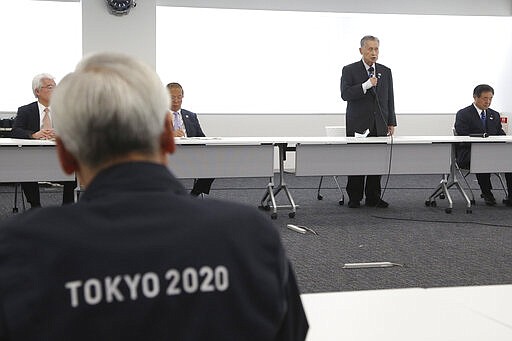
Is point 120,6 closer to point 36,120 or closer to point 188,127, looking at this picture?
point 188,127

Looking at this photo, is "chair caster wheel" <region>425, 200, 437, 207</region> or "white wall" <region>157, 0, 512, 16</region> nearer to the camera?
"chair caster wheel" <region>425, 200, 437, 207</region>

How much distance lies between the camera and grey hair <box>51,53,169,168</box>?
0.93 metres

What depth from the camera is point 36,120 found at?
6.00 m

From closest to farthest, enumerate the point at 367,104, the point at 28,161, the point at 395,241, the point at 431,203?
the point at 395,241 < the point at 28,161 < the point at 367,104 < the point at 431,203

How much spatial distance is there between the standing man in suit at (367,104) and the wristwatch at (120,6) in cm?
323

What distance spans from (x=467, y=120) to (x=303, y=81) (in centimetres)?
309

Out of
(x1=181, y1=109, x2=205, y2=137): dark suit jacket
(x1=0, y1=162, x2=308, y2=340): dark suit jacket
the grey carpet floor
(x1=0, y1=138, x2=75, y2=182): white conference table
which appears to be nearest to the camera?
(x1=0, y1=162, x2=308, y2=340): dark suit jacket

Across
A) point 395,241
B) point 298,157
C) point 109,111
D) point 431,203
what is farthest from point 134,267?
point 431,203

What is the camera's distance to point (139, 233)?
0.89 metres

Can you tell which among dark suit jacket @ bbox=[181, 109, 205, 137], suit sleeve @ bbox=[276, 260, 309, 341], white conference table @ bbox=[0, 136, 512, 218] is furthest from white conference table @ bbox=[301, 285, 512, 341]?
dark suit jacket @ bbox=[181, 109, 205, 137]

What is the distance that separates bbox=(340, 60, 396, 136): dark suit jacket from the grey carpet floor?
81 cm

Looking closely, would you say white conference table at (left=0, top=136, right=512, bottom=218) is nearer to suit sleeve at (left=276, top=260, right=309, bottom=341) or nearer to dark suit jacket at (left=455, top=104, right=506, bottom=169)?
dark suit jacket at (left=455, top=104, right=506, bottom=169)

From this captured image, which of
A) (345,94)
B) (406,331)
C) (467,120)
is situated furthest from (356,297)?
(467,120)

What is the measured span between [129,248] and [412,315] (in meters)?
0.88
